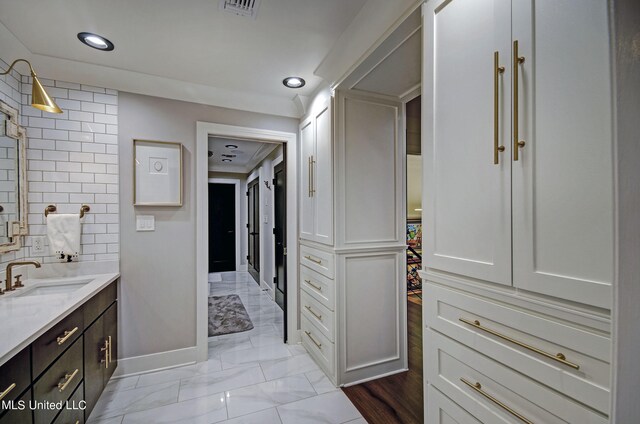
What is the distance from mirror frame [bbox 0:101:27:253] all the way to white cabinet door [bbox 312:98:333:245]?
2.09 meters

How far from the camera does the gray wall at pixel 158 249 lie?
2.40 meters

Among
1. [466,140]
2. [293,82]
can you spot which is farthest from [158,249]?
[466,140]

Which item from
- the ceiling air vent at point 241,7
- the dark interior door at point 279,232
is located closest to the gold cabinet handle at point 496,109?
the ceiling air vent at point 241,7

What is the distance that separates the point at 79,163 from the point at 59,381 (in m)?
1.59

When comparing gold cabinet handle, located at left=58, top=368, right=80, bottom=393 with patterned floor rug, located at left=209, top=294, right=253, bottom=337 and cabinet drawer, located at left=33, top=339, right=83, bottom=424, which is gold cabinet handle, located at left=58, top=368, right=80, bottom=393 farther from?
patterned floor rug, located at left=209, top=294, right=253, bottom=337

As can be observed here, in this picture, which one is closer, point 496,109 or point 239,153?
point 496,109

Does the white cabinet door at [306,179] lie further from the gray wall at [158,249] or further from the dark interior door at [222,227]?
the dark interior door at [222,227]

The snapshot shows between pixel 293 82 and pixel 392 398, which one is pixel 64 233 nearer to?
pixel 293 82

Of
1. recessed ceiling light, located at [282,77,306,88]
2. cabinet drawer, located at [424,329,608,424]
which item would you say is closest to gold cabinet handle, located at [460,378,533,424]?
cabinet drawer, located at [424,329,608,424]

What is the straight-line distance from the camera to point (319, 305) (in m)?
2.50

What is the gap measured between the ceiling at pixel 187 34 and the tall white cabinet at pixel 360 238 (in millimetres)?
479

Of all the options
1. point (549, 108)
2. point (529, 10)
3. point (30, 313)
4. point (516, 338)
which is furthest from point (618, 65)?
point (30, 313)

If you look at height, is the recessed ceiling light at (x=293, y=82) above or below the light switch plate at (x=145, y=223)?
above

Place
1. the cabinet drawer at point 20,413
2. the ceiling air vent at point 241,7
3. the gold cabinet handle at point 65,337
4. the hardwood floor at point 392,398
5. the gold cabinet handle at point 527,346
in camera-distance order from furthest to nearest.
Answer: the hardwood floor at point 392,398
the ceiling air vent at point 241,7
the gold cabinet handle at point 65,337
the cabinet drawer at point 20,413
the gold cabinet handle at point 527,346
